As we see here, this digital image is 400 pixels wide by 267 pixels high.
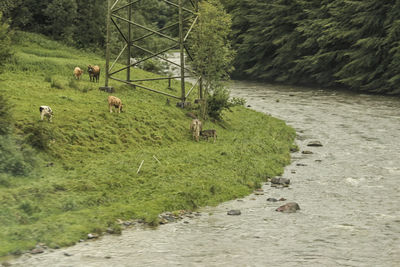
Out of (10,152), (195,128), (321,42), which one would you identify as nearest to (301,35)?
(321,42)

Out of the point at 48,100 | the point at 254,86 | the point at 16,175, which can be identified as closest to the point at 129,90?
the point at 48,100

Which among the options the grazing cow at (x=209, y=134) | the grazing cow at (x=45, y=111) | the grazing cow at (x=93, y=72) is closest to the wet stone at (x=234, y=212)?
the grazing cow at (x=45, y=111)

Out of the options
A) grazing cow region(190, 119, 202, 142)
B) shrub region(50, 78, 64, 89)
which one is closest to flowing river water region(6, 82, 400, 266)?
grazing cow region(190, 119, 202, 142)

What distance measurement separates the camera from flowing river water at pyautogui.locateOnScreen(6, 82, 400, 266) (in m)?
14.4

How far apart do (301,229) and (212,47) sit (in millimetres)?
15169

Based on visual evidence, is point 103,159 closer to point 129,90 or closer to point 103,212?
point 103,212

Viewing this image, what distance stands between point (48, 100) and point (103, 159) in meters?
5.26

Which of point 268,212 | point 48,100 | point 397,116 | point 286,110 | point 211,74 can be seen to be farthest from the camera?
point 286,110

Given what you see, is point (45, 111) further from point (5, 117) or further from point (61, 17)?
point (61, 17)

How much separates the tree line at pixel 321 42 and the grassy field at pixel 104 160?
22.2 metres

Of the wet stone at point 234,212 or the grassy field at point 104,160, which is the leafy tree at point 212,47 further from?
the wet stone at point 234,212

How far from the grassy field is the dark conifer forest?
17.9 metres

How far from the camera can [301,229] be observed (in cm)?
1708

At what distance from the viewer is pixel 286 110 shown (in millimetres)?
41594
